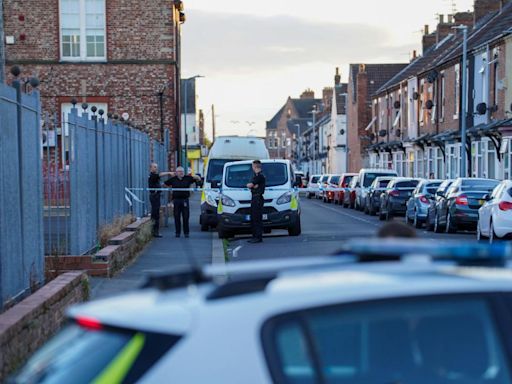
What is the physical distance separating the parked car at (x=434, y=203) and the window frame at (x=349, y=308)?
2498cm

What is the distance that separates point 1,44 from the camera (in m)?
11.5

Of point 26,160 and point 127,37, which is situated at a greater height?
point 127,37

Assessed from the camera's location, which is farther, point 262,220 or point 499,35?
point 499,35

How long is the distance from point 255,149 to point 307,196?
42.3m

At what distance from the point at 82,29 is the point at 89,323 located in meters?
35.9

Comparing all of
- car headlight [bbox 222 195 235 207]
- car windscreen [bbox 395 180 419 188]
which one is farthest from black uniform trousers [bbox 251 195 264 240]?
car windscreen [bbox 395 180 419 188]

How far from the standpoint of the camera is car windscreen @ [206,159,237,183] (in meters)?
29.4

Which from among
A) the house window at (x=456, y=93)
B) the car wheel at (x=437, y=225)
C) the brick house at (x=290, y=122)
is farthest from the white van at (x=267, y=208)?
the brick house at (x=290, y=122)

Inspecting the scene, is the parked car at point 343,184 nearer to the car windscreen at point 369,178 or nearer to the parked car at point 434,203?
the car windscreen at point 369,178

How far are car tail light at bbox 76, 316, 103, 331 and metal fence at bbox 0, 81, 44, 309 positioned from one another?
6151 millimetres

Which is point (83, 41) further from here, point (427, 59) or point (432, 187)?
point (427, 59)

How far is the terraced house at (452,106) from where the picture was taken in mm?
40500

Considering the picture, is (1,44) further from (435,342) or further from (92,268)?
(435,342)

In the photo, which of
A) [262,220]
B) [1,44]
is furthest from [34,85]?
[262,220]
